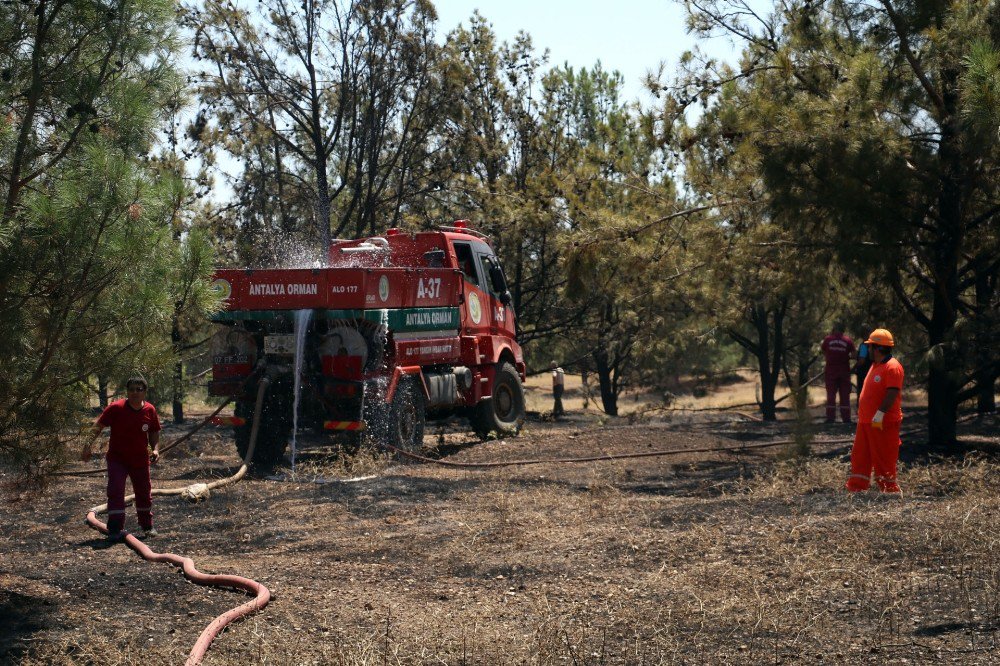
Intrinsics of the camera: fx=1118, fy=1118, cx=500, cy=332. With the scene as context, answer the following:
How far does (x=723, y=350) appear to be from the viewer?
140ft

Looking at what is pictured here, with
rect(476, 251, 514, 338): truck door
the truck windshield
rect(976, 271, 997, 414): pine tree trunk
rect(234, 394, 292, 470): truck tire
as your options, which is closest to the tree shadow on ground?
rect(234, 394, 292, 470): truck tire

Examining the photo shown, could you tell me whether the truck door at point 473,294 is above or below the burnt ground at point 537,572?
above

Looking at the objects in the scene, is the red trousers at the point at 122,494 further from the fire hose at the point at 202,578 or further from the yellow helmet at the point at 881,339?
the yellow helmet at the point at 881,339

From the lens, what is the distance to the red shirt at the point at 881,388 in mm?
10469

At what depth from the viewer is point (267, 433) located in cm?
1418

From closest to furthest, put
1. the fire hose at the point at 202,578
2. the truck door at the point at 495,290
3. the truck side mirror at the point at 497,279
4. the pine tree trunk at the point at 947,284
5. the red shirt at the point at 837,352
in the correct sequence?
the fire hose at the point at 202,578 < the pine tree trunk at the point at 947,284 < the truck door at the point at 495,290 < the truck side mirror at the point at 497,279 < the red shirt at the point at 837,352

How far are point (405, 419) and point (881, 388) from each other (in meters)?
6.28

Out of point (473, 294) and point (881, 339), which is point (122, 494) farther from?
point (473, 294)

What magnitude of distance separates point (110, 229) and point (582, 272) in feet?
31.0

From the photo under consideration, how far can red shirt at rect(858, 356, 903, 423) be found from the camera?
34.3 feet

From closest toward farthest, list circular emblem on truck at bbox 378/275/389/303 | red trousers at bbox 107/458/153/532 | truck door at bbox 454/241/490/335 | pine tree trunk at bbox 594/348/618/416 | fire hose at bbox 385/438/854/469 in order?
red trousers at bbox 107/458/153/532 → circular emblem on truck at bbox 378/275/389/303 → fire hose at bbox 385/438/854/469 → truck door at bbox 454/241/490/335 → pine tree trunk at bbox 594/348/618/416

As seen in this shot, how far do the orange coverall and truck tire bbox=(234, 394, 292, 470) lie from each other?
23.0ft

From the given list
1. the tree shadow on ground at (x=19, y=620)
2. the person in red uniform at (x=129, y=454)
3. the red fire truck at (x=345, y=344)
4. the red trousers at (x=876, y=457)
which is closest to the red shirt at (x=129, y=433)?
→ the person in red uniform at (x=129, y=454)

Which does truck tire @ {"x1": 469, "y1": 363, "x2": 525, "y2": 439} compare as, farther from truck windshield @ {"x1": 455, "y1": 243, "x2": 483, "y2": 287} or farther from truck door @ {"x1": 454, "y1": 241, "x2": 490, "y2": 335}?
truck windshield @ {"x1": 455, "y1": 243, "x2": 483, "y2": 287}
